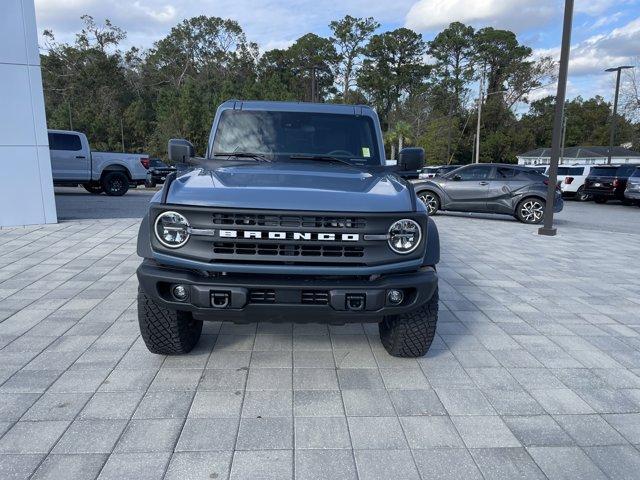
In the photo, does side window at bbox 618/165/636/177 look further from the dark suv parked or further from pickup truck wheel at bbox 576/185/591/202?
pickup truck wheel at bbox 576/185/591/202

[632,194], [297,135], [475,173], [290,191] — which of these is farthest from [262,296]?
[632,194]

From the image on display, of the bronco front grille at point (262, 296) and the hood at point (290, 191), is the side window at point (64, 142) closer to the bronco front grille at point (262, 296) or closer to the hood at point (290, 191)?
the hood at point (290, 191)

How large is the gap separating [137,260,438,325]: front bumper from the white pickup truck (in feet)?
47.0

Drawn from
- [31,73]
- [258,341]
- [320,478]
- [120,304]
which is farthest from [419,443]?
[31,73]

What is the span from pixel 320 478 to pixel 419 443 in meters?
0.64

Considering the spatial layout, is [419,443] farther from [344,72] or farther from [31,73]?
[344,72]

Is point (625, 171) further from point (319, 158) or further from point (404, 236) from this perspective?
point (404, 236)

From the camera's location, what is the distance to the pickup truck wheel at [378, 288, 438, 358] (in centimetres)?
359

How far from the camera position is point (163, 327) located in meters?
3.55

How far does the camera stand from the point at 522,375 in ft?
12.1

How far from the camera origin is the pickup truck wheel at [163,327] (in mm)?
3479

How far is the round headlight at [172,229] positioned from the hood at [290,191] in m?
0.10

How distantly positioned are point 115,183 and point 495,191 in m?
12.7

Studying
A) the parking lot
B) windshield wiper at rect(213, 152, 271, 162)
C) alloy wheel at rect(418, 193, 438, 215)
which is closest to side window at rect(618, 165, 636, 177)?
alloy wheel at rect(418, 193, 438, 215)
